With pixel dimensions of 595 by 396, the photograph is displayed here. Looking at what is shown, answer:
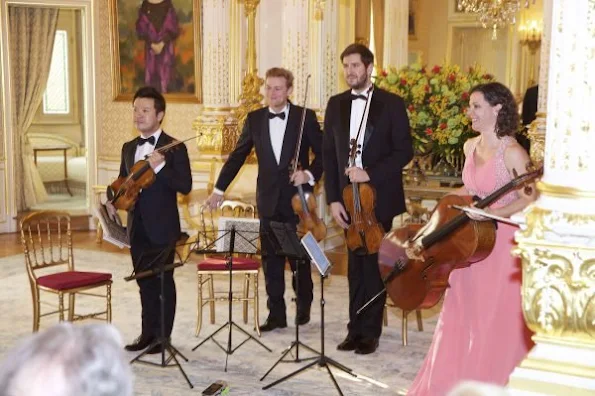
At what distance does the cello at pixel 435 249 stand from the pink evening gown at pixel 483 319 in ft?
0.51

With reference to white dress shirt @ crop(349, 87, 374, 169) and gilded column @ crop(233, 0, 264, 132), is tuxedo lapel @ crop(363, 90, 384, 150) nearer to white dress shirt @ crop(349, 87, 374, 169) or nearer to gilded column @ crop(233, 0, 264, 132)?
white dress shirt @ crop(349, 87, 374, 169)

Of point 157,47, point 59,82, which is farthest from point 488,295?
point 59,82

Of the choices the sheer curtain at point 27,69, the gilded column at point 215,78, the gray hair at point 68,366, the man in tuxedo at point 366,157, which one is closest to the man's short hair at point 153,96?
the man in tuxedo at point 366,157

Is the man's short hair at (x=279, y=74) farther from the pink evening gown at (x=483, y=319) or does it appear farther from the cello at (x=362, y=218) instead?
the pink evening gown at (x=483, y=319)

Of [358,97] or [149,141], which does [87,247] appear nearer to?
[149,141]

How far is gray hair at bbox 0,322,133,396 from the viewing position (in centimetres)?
174

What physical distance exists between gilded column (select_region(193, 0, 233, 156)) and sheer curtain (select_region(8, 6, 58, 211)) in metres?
2.87

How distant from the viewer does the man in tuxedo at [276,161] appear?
645 centimetres

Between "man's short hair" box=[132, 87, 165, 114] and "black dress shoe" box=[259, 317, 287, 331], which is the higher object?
"man's short hair" box=[132, 87, 165, 114]

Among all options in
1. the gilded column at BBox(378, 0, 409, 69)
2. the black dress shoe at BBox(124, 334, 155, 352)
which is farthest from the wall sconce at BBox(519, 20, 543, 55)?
the black dress shoe at BBox(124, 334, 155, 352)

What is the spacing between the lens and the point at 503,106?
4.76 m

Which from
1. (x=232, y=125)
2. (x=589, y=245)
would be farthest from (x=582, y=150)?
(x=232, y=125)

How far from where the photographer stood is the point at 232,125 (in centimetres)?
1049

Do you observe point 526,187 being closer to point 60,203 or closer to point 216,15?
point 216,15
